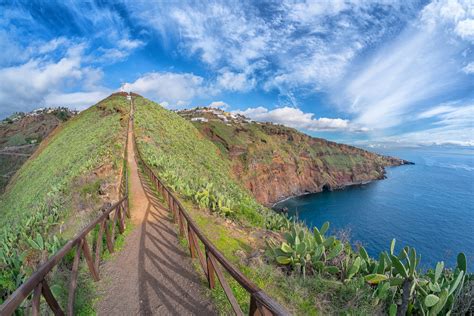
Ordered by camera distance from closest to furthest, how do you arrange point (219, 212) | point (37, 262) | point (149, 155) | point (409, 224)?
point (37, 262) < point (219, 212) < point (149, 155) < point (409, 224)

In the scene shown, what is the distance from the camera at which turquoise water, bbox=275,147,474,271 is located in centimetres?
4338

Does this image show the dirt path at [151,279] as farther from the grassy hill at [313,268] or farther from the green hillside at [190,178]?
the green hillside at [190,178]

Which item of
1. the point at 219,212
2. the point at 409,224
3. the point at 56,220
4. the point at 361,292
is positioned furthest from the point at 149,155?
the point at 409,224

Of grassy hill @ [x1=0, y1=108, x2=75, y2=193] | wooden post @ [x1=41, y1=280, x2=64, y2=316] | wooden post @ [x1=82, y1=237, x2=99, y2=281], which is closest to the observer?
wooden post @ [x1=41, y1=280, x2=64, y2=316]

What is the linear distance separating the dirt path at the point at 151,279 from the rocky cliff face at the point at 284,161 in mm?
68740

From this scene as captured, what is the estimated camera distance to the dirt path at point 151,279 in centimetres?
466

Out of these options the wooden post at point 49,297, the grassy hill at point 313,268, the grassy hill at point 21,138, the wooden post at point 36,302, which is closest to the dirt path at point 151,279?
the grassy hill at point 313,268

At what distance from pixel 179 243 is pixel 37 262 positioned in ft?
13.0

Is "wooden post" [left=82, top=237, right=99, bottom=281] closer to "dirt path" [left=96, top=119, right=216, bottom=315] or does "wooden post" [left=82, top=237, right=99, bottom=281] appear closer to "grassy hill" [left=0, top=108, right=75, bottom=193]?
"dirt path" [left=96, top=119, right=216, bottom=315]

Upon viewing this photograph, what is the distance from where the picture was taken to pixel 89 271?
19.5ft

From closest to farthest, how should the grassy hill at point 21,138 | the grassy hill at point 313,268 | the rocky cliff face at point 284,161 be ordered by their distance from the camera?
the grassy hill at point 313,268 < the grassy hill at point 21,138 < the rocky cliff face at point 284,161

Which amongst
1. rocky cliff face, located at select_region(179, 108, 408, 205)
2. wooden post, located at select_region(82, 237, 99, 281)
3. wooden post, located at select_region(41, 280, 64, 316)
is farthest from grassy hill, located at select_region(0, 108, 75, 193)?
wooden post, located at select_region(41, 280, 64, 316)

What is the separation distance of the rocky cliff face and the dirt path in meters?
68.7

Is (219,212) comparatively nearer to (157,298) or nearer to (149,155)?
(157,298)
